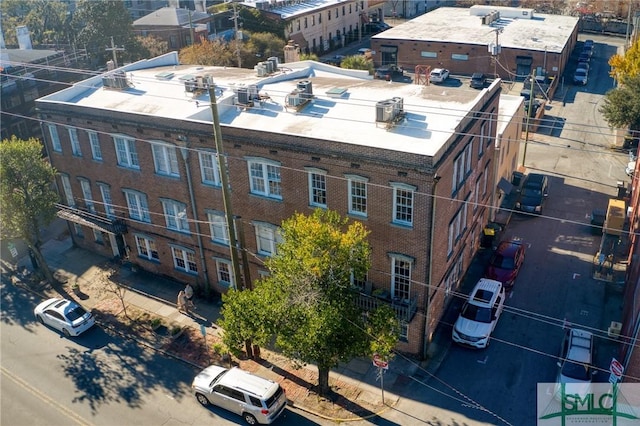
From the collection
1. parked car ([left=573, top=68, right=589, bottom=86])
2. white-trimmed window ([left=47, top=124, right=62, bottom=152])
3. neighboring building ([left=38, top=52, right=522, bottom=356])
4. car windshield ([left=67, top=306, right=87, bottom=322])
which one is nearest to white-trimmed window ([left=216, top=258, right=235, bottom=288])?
neighboring building ([left=38, top=52, right=522, bottom=356])

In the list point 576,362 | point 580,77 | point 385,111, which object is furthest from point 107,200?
point 580,77

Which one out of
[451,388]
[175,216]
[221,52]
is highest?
[221,52]

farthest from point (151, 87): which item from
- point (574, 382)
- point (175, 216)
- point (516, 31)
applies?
point (516, 31)

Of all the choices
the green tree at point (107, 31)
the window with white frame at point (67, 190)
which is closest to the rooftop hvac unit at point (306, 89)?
the window with white frame at point (67, 190)

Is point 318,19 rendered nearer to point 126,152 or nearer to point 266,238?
point 126,152

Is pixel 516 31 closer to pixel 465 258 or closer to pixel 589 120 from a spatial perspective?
pixel 589 120
